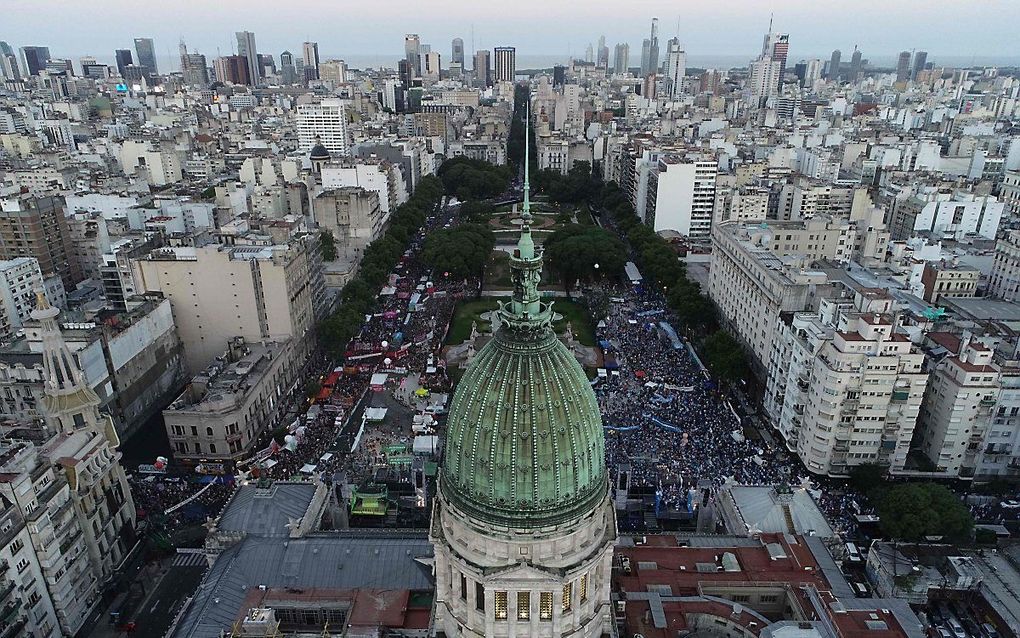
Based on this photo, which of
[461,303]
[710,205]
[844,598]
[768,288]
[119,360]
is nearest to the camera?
[844,598]

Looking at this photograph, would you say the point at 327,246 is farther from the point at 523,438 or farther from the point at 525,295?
the point at 523,438

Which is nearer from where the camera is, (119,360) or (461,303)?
(119,360)

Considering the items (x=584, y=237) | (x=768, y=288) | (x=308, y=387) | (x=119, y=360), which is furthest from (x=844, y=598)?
(x=584, y=237)

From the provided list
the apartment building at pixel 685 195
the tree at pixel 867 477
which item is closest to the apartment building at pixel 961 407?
the tree at pixel 867 477

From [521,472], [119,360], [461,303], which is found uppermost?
[521,472]

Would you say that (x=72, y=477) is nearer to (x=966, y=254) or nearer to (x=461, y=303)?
(x=461, y=303)

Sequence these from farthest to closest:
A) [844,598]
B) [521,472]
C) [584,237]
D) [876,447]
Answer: [584,237] < [876,447] < [844,598] < [521,472]

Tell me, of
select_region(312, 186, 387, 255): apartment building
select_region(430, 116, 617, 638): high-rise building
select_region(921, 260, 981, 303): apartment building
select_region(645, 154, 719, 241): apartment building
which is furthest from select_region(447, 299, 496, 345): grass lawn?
select_region(430, 116, 617, 638): high-rise building
